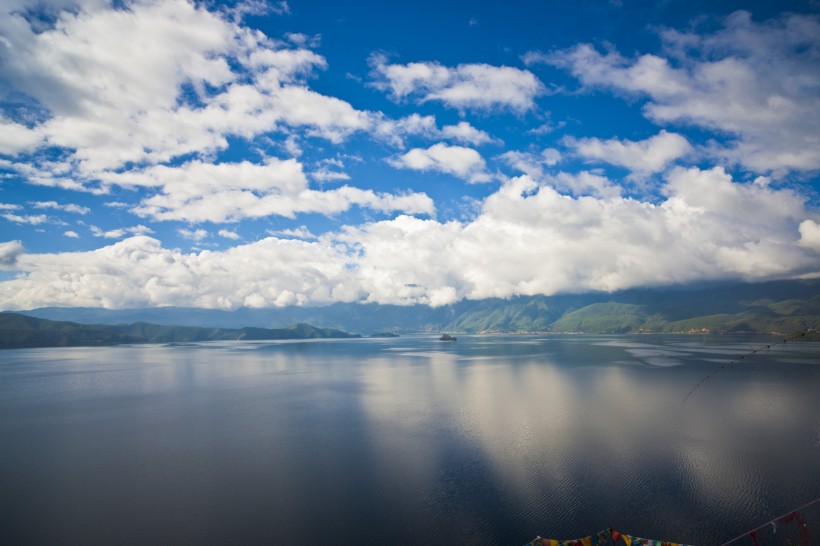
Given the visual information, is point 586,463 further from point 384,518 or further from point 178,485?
point 178,485

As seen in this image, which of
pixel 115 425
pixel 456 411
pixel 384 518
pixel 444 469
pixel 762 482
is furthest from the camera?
pixel 456 411

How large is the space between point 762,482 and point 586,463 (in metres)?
14.6

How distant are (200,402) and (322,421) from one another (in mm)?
33695

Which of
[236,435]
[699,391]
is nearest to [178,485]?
[236,435]

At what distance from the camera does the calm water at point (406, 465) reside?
95.8ft

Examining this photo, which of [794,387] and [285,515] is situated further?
[794,387]

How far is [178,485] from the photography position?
3700cm

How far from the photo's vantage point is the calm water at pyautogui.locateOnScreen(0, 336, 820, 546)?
29.2 m

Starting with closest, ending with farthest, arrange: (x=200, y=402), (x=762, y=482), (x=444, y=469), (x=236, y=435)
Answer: (x=762, y=482) → (x=444, y=469) → (x=236, y=435) → (x=200, y=402)

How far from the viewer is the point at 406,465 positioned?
136 feet

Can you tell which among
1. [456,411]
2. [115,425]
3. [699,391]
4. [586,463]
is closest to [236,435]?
[115,425]

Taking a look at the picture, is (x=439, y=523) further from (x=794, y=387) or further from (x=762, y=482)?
(x=794, y=387)

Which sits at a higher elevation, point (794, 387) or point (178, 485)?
point (178, 485)

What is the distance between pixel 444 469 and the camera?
40062mm
